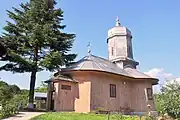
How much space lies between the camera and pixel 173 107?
14.8m

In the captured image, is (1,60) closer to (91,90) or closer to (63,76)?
(63,76)

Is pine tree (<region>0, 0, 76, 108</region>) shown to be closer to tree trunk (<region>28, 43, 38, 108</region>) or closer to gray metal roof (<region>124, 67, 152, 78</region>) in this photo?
tree trunk (<region>28, 43, 38, 108</region>)

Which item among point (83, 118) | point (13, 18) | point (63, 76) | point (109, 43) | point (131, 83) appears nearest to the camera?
point (83, 118)

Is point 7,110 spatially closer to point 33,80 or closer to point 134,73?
point 33,80

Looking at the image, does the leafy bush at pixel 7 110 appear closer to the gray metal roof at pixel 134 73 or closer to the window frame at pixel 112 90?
the window frame at pixel 112 90

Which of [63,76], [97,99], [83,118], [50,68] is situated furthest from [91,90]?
[83,118]

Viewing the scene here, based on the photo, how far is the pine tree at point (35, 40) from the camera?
69.9 feet

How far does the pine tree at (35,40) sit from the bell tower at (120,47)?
702 centimetres

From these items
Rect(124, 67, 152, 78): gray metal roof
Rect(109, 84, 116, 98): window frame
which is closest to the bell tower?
Rect(124, 67, 152, 78): gray metal roof

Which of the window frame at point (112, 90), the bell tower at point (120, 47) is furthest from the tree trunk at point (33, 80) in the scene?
the bell tower at point (120, 47)

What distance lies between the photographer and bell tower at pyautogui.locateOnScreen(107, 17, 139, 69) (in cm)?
2826

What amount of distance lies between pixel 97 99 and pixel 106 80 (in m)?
2.21

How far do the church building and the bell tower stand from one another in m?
1.42

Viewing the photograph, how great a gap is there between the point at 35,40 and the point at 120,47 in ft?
39.6
